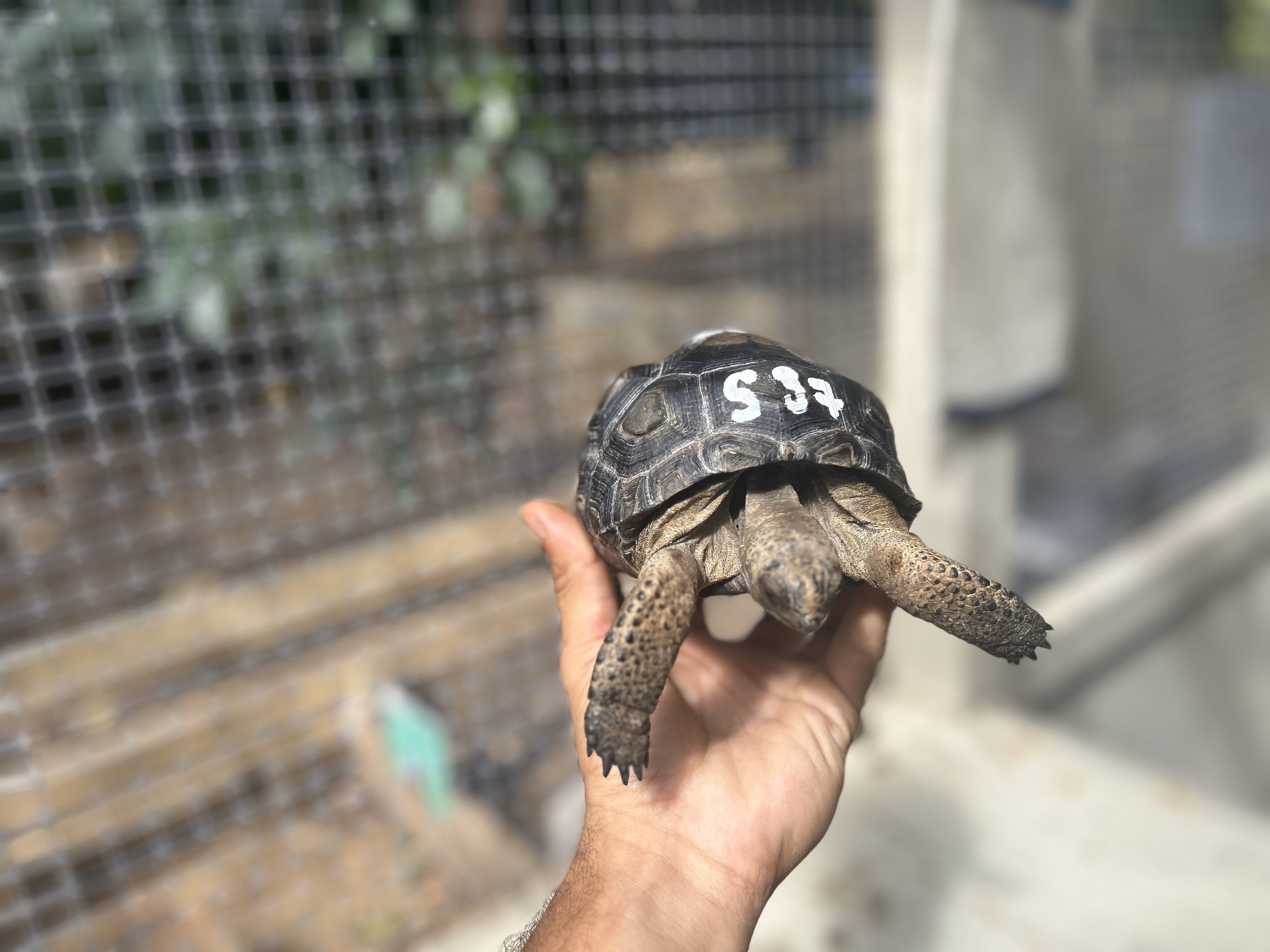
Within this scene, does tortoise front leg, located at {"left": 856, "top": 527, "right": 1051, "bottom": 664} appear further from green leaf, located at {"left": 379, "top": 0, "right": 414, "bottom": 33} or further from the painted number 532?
green leaf, located at {"left": 379, "top": 0, "right": 414, "bottom": 33}

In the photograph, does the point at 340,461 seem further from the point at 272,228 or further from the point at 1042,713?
the point at 1042,713

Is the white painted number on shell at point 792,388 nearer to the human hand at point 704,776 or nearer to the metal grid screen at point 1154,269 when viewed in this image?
the human hand at point 704,776

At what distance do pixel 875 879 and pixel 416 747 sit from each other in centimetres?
108

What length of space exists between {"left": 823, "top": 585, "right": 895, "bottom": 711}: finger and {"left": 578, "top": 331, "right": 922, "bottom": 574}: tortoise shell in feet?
0.42

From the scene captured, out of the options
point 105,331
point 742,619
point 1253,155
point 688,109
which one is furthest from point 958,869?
point 1253,155

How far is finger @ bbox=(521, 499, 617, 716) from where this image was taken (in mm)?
1003

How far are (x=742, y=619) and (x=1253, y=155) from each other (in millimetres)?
3176

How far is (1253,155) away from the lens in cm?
331

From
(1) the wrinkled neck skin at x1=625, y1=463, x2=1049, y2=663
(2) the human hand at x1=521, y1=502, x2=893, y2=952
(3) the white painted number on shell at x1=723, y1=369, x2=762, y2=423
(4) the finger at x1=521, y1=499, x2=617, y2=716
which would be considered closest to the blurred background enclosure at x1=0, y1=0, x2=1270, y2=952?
(2) the human hand at x1=521, y1=502, x2=893, y2=952

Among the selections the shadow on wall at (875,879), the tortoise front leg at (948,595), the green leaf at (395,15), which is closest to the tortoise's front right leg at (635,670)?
the tortoise front leg at (948,595)

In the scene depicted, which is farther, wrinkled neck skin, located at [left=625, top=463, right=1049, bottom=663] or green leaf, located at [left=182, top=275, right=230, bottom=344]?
green leaf, located at [left=182, top=275, right=230, bottom=344]

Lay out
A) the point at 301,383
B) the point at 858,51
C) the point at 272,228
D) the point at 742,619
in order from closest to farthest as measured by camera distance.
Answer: the point at 742,619, the point at 272,228, the point at 301,383, the point at 858,51

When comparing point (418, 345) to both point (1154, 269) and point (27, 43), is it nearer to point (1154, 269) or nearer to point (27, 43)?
point (27, 43)

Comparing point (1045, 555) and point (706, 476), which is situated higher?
point (706, 476)
